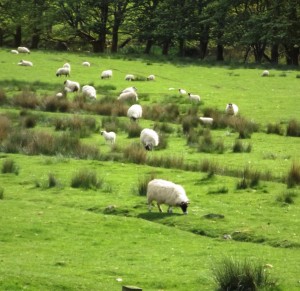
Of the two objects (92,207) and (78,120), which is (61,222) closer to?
(92,207)

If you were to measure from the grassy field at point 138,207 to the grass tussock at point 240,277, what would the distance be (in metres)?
0.30

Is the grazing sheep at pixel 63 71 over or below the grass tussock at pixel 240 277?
below

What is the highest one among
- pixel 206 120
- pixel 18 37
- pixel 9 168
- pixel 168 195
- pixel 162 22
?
pixel 162 22

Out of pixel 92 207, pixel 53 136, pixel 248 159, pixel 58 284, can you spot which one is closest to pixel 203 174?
pixel 248 159

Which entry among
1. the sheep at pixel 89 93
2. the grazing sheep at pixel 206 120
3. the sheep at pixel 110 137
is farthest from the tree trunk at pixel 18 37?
the sheep at pixel 110 137

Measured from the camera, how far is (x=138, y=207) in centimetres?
1847

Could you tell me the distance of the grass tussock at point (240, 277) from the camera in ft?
38.4

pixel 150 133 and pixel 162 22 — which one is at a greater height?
pixel 162 22

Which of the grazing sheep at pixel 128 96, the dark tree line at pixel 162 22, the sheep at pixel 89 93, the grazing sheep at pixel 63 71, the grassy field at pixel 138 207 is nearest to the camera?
the grassy field at pixel 138 207

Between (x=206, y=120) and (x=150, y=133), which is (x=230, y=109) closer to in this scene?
(x=206, y=120)

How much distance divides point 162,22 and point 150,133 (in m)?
43.0

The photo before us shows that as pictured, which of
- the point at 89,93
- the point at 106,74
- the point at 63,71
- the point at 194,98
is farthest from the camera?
the point at 106,74

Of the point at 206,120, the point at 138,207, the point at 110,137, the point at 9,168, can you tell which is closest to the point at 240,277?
the point at 138,207

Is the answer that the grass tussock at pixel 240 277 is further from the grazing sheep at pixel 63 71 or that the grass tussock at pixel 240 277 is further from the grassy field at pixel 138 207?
the grazing sheep at pixel 63 71
